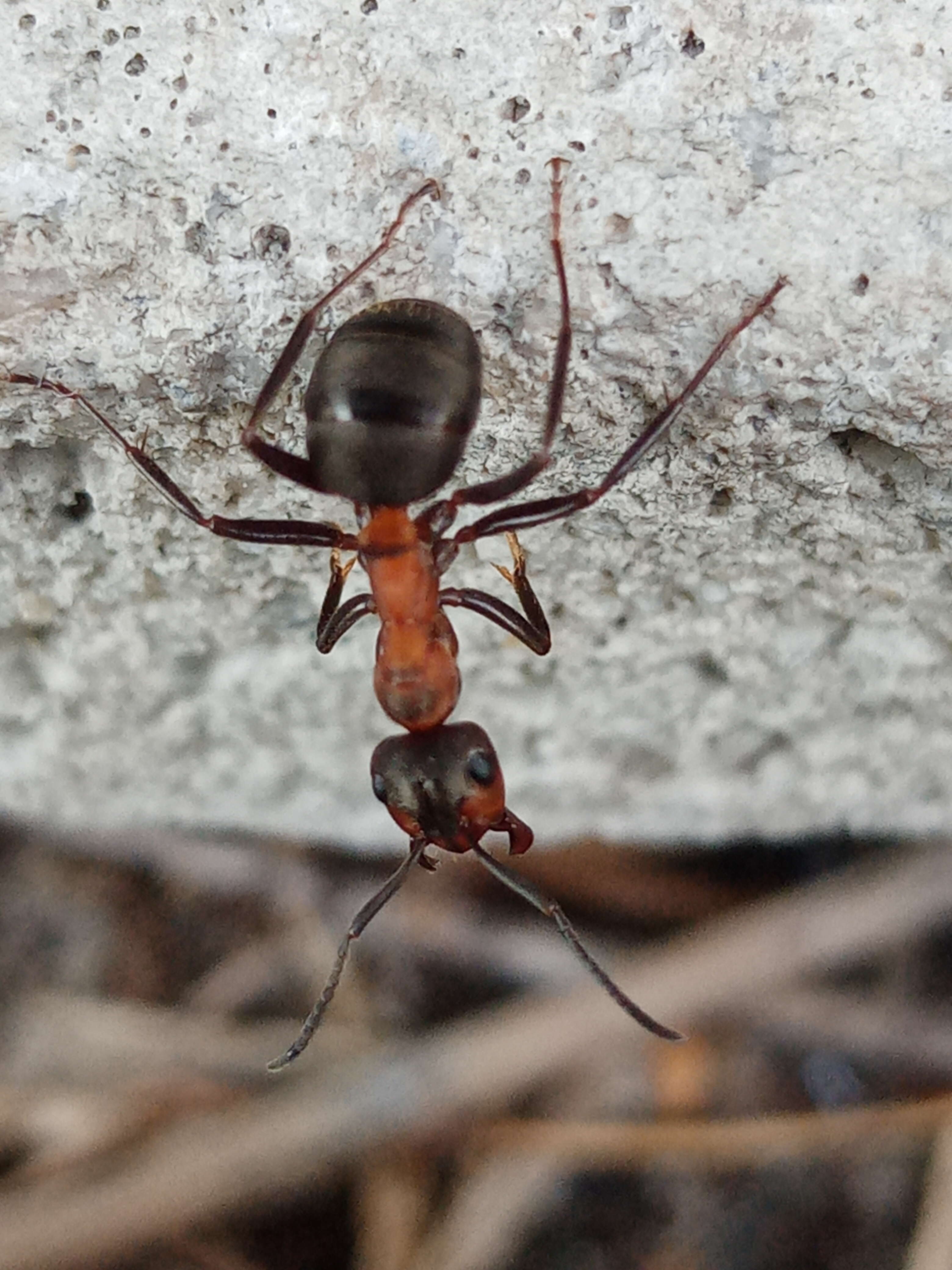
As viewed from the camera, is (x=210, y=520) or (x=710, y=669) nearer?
(x=210, y=520)

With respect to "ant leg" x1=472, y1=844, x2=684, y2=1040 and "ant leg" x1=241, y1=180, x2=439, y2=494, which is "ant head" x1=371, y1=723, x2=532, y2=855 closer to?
"ant leg" x1=472, y1=844, x2=684, y2=1040

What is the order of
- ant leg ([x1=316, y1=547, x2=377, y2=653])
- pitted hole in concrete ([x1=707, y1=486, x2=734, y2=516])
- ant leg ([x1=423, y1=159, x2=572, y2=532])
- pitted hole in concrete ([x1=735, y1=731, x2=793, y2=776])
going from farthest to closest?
pitted hole in concrete ([x1=735, y1=731, x2=793, y2=776]), ant leg ([x1=316, y1=547, x2=377, y2=653]), pitted hole in concrete ([x1=707, y1=486, x2=734, y2=516]), ant leg ([x1=423, y1=159, x2=572, y2=532])

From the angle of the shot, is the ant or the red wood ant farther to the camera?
the ant

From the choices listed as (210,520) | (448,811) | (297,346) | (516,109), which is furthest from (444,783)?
(516,109)

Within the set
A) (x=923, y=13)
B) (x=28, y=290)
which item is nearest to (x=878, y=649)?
(x=923, y=13)

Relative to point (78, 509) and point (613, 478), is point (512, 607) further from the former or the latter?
point (78, 509)

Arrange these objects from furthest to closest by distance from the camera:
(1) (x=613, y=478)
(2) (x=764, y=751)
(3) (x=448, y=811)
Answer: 1. (2) (x=764, y=751)
2. (3) (x=448, y=811)
3. (1) (x=613, y=478)

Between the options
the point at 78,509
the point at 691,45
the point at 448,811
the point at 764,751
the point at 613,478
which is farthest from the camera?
the point at 764,751

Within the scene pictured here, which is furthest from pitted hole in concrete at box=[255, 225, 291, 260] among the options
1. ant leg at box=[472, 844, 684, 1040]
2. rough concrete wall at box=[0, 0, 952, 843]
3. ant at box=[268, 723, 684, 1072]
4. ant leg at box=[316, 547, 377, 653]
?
ant leg at box=[472, 844, 684, 1040]
